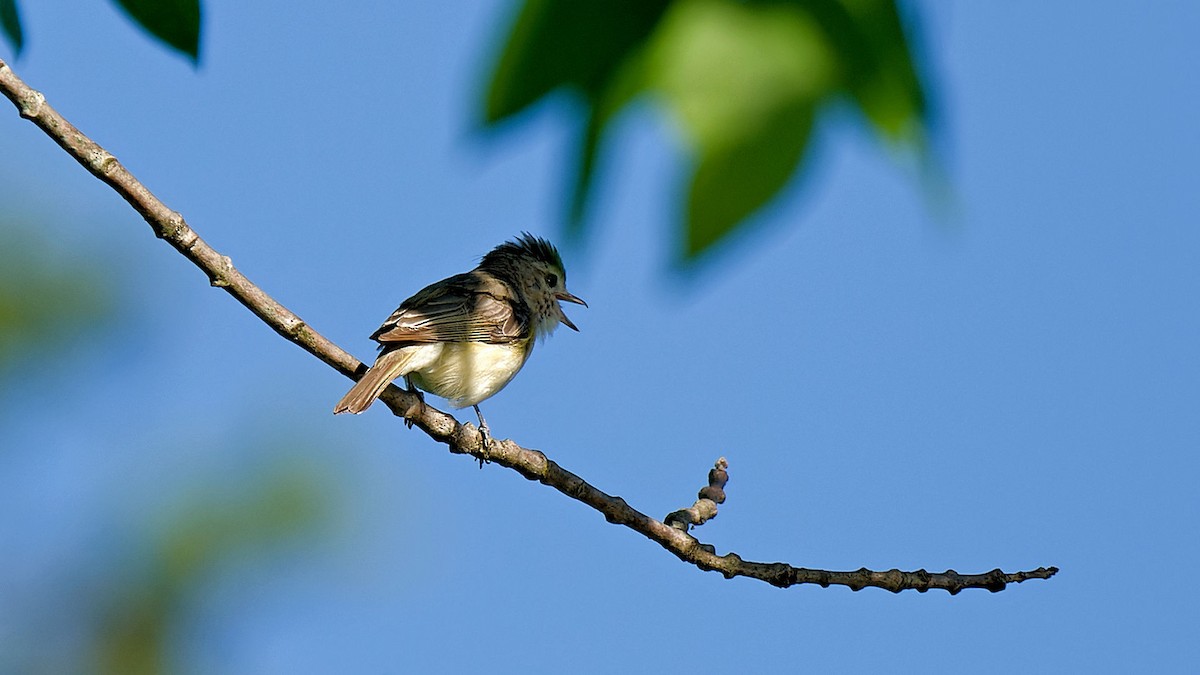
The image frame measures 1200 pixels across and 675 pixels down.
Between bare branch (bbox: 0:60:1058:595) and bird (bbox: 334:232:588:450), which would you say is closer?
bare branch (bbox: 0:60:1058:595)

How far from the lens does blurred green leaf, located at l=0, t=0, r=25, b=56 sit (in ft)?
4.75

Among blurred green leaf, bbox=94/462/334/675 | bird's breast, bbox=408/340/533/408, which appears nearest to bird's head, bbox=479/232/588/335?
bird's breast, bbox=408/340/533/408

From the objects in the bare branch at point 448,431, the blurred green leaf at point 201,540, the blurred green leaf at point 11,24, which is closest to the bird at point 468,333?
the bare branch at point 448,431

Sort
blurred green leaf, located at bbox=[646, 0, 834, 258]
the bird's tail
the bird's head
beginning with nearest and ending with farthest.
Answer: blurred green leaf, located at bbox=[646, 0, 834, 258]
the bird's tail
the bird's head

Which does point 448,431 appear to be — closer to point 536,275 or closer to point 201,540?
point 536,275

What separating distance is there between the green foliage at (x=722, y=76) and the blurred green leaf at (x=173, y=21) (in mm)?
491

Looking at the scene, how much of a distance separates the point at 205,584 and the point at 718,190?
1595 cm

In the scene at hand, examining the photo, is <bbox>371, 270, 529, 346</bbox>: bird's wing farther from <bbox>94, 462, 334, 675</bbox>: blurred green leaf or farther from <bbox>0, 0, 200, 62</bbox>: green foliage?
<bbox>94, 462, 334, 675</bbox>: blurred green leaf

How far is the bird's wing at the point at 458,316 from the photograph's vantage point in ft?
15.5

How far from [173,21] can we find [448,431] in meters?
2.05

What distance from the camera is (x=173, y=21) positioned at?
142 cm

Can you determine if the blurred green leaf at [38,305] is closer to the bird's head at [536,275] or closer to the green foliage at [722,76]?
the bird's head at [536,275]

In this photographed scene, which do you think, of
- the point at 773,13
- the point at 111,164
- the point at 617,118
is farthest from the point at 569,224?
the point at 111,164

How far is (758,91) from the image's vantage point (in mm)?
999
